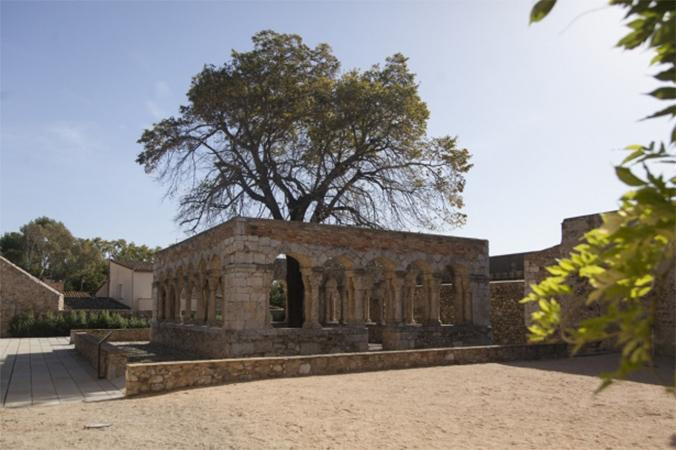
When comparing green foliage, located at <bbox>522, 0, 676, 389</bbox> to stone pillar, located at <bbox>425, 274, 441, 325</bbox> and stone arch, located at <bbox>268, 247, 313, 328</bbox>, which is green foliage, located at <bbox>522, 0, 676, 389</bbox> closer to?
stone pillar, located at <bbox>425, 274, 441, 325</bbox>

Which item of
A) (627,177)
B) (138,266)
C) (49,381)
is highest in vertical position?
(138,266)

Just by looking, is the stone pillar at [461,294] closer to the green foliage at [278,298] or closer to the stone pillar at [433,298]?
the stone pillar at [433,298]

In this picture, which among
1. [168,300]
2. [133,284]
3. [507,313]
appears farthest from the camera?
[133,284]

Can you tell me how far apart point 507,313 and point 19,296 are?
21.2m

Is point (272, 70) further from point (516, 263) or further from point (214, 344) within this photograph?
point (516, 263)

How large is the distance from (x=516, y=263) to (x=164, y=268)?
15834mm

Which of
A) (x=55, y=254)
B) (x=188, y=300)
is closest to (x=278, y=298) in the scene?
(x=188, y=300)

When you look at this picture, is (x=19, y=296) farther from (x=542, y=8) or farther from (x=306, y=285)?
(x=542, y=8)

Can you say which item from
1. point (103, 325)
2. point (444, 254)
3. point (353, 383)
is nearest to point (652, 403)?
point (353, 383)

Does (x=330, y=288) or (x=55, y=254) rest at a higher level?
(x=55, y=254)

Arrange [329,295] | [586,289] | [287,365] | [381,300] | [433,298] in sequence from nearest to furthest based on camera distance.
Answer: [287,365], [586,289], [433,298], [381,300], [329,295]

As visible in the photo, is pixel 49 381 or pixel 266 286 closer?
pixel 49 381

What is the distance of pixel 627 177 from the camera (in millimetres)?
1502

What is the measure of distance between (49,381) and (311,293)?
6324 mm
